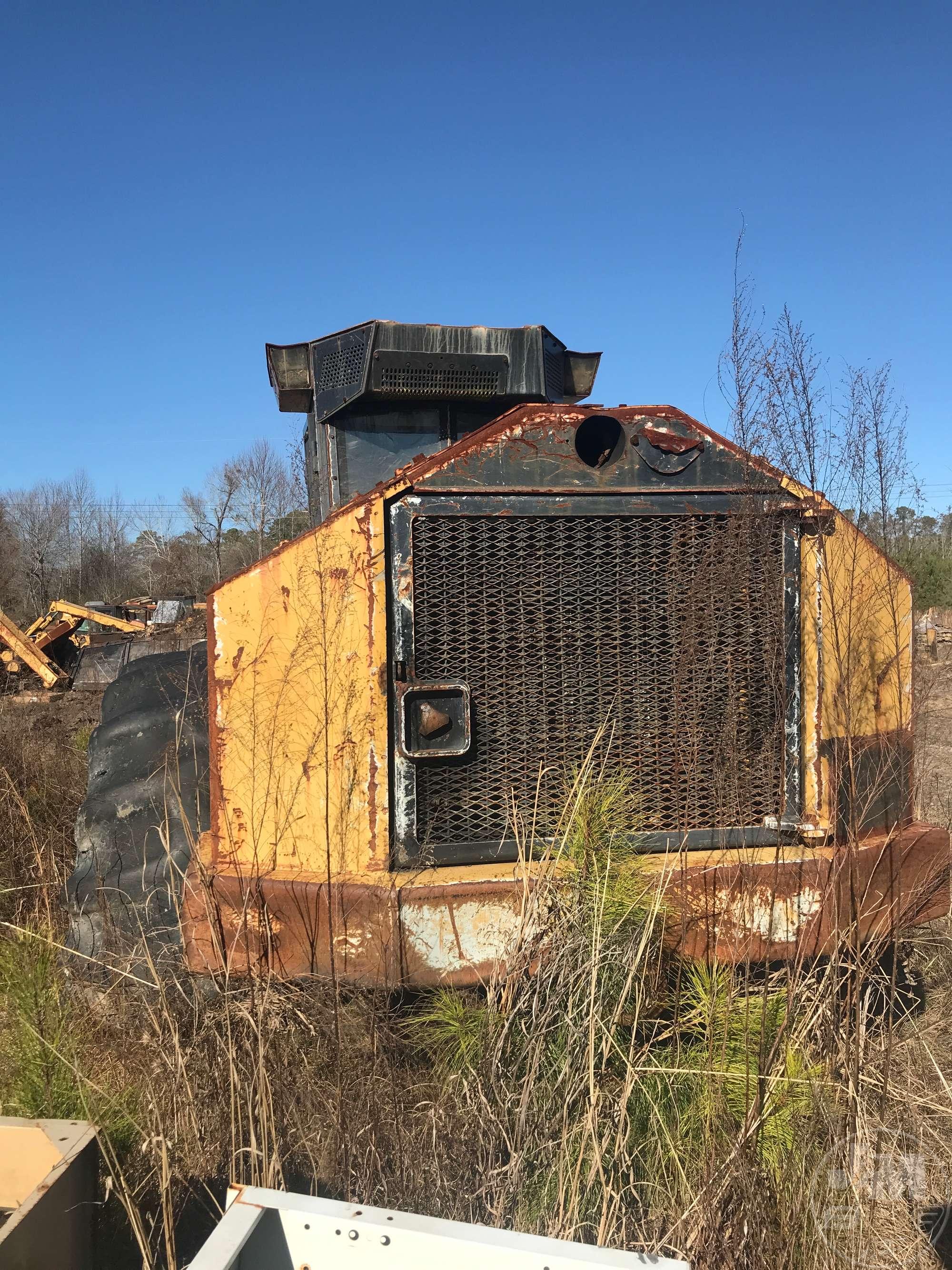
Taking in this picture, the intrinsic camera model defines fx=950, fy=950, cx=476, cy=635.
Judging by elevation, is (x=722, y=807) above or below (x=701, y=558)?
below

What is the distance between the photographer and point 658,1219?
203cm

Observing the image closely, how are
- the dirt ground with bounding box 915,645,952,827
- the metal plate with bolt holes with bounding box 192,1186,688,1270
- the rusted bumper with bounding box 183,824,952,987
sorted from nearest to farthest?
the metal plate with bolt holes with bounding box 192,1186,688,1270
the rusted bumper with bounding box 183,824,952,987
the dirt ground with bounding box 915,645,952,827

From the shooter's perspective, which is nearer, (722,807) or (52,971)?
(722,807)

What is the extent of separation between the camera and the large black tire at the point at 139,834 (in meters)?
2.63

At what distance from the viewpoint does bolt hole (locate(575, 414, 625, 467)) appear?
254 centimetres

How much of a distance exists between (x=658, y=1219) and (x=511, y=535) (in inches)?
63.4

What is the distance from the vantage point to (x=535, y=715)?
2.53m

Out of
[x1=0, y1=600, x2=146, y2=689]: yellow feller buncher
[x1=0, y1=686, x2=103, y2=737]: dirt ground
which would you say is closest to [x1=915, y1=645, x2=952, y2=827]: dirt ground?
[x1=0, y1=686, x2=103, y2=737]: dirt ground

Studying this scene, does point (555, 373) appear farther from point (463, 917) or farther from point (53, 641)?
point (53, 641)

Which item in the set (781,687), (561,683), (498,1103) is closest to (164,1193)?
(498,1103)

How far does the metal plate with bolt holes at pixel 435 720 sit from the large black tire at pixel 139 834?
600 mm

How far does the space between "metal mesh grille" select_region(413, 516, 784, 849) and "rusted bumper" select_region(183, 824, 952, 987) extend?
186 mm

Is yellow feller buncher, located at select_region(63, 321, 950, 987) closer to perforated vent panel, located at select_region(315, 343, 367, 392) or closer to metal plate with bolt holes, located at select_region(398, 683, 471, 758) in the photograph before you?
metal plate with bolt holes, located at select_region(398, 683, 471, 758)

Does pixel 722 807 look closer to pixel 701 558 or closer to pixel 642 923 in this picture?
pixel 642 923
